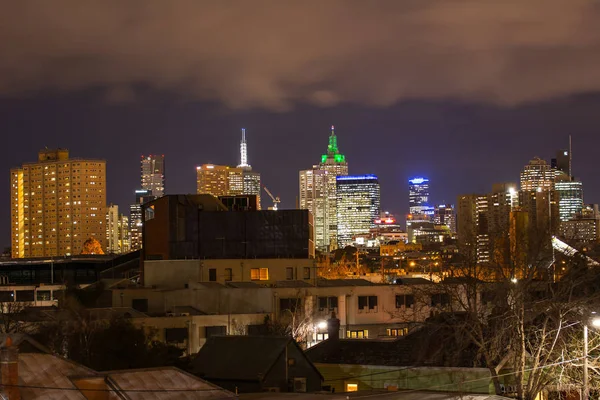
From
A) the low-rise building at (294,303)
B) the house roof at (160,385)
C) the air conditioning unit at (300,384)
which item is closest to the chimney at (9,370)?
the house roof at (160,385)

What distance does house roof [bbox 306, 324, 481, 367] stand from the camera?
41.8 m

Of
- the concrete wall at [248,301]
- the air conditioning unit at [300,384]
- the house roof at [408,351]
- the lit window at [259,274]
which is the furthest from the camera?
the lit window at [259,274]

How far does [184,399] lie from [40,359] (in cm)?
431

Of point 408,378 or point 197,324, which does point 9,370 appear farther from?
point 197,324

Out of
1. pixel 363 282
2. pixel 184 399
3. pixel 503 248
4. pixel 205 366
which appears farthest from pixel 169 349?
pixel 363 282

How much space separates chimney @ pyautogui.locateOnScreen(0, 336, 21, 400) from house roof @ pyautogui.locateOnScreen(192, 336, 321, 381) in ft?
53.2

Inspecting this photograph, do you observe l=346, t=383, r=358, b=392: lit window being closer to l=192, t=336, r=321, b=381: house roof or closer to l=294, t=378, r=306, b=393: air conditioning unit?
l=192, t=336, r=321, b=381: house roof

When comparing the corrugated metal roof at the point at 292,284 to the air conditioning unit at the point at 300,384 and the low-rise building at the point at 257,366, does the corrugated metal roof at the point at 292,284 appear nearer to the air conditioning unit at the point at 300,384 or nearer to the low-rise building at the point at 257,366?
the low-rise building at the point at 257,366

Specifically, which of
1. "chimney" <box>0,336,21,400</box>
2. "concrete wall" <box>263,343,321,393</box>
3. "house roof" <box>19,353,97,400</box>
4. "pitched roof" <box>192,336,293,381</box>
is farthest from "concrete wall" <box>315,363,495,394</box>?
"chimney" <box>0,336,21,400</box>

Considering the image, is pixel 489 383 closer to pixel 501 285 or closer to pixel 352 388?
pixel 501 285

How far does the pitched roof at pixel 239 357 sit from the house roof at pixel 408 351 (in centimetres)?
419

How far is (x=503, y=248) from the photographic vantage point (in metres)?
45.4

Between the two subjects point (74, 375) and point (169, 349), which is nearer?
point (74, 375)

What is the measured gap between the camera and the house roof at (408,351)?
41.8m
